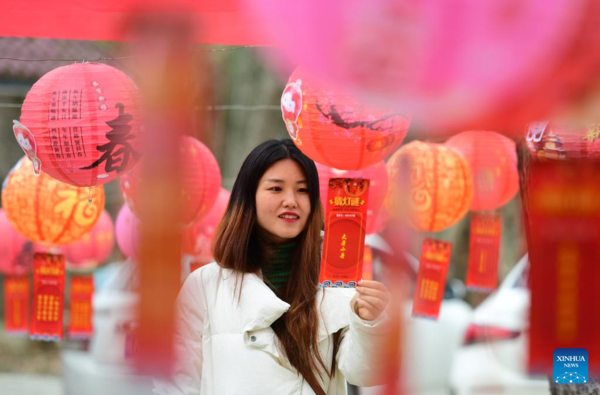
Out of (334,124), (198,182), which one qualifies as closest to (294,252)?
(334,124)

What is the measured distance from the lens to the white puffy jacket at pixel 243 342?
197cm

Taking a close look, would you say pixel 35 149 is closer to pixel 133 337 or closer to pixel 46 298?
pixel 46 298

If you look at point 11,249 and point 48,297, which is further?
point 11,249

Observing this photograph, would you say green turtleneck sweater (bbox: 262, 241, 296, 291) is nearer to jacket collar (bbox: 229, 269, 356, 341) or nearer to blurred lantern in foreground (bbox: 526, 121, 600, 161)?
jacket collar (bbox: 229, 269, 356, 341)

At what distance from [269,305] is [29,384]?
23.2ft

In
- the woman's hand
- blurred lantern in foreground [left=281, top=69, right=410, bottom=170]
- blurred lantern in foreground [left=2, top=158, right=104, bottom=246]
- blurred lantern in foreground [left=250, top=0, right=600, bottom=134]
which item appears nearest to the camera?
blurred lantern in foreground [left=250, top=0, right=600, bottom=134]

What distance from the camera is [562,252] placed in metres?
1.34

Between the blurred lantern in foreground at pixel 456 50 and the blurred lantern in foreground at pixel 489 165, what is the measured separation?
7.02ft

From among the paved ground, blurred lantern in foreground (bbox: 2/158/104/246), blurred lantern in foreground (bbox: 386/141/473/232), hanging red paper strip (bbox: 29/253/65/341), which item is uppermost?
blurred lantern in foreground (bbox: 386/141/473/232)

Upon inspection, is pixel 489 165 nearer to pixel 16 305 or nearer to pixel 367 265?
pixel 367 265

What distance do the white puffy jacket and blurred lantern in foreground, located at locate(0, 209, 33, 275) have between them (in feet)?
8.38

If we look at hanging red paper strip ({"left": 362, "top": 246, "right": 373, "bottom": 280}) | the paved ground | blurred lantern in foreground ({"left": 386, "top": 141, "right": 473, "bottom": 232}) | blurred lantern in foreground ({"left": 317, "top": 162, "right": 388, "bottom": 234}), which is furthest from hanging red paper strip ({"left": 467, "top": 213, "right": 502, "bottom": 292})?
the paved ground

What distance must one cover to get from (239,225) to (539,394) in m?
3.11

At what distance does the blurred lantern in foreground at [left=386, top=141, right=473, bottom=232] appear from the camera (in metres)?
3.29
